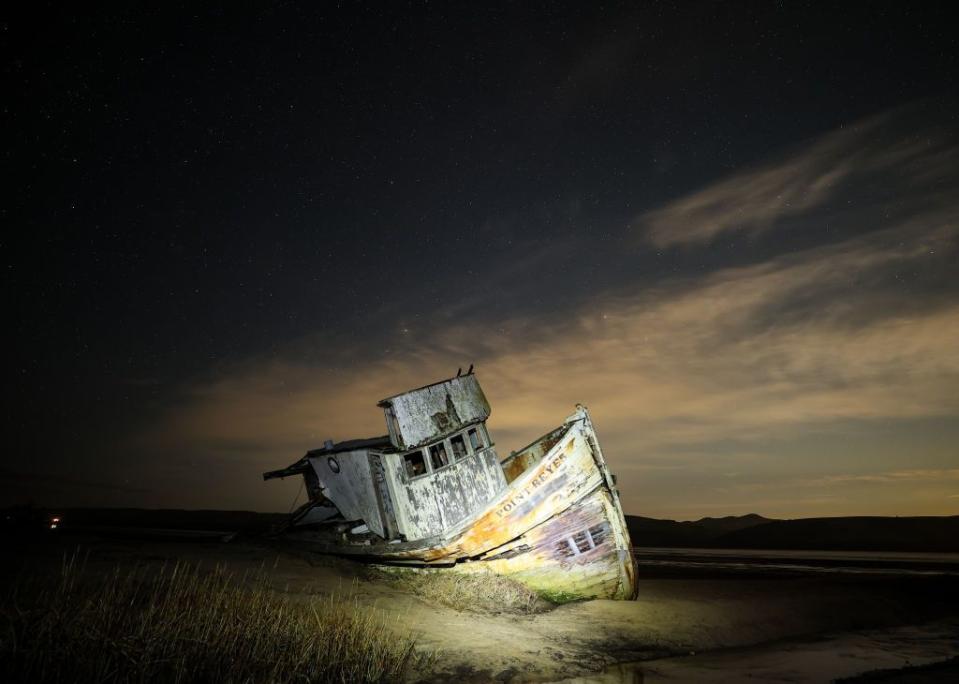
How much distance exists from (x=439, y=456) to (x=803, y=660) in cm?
754

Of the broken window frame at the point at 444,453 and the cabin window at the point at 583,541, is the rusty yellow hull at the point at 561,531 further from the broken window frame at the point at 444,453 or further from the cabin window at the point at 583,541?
the broken window frame at the point at 444,453

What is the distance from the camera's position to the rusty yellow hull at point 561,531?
9.52m

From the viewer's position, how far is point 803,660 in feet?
22.8

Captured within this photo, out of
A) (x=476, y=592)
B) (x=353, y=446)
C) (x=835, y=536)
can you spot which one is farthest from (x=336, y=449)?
(x=835, y=536)

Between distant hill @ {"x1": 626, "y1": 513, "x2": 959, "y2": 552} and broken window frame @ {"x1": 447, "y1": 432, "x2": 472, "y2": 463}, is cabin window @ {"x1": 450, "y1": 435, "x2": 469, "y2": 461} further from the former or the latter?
distant hill @ {"x1": 626, "y1": 513, "x2": 959, "y2": 552}

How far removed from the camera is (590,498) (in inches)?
380

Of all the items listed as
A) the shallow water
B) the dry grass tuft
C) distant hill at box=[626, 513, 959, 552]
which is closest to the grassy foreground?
the shallow water

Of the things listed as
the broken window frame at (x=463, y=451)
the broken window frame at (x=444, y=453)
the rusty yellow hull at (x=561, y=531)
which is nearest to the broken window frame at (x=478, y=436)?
the broken window frame at (x=463, y=451)

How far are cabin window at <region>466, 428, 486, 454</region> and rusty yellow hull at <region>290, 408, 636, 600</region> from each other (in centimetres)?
256

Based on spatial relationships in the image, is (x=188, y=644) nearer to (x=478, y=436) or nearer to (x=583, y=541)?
(x=583, y=541)

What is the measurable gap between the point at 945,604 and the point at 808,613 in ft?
10.3

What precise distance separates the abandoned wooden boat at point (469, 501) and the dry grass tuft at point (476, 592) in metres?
0.18

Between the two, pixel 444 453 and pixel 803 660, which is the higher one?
pixel 444 453

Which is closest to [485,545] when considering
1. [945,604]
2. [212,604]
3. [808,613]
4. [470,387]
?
[470,387]
